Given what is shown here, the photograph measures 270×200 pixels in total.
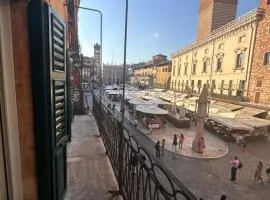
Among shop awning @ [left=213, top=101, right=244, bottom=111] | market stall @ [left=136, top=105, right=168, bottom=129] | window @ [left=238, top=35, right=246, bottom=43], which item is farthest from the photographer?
window @ [left=238, top=35, right=246, bottom=43]

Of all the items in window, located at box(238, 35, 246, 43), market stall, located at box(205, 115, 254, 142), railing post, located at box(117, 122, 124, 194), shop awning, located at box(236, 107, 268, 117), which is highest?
window, located at box(238, 35, 246, 43)

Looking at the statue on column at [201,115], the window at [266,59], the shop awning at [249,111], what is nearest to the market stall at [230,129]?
the shop awning at [249,111]

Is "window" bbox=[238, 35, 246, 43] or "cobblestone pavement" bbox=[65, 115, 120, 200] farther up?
"window" bbox=[238, 35, 246, 43]

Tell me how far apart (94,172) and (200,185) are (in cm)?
903

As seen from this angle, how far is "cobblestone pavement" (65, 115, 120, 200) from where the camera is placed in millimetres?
3211

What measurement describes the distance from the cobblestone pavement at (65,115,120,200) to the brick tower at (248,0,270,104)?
21708mm

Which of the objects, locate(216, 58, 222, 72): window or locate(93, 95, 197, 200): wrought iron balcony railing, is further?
locate(216, 58, 222, 72): window

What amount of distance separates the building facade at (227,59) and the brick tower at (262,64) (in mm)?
550

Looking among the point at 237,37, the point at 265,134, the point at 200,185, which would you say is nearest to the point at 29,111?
the point at 200,185

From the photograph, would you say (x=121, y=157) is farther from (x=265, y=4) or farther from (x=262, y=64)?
(x=265, y=4)

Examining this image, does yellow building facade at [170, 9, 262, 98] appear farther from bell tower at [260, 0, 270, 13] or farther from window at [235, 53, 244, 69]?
bell tower at [260, 0, 270, 13]

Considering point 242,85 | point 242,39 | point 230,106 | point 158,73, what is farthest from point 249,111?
point 158,73

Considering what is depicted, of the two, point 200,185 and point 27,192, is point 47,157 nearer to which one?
point 27,192

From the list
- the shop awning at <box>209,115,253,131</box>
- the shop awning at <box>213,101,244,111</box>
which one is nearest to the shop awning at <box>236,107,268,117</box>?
the shop awning at <box>213,101,244,111</box>
